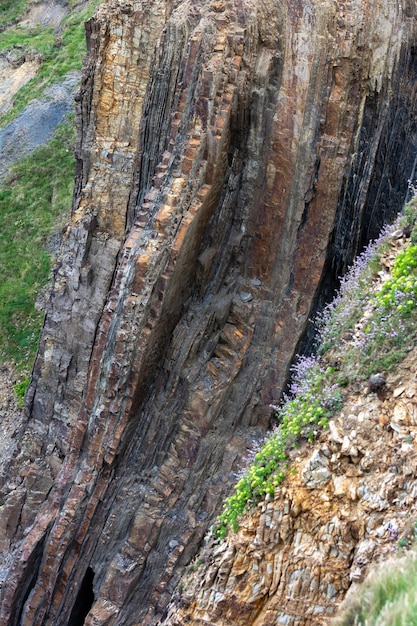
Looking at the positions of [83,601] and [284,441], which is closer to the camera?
[284,441]

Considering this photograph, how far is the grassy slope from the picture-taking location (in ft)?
64.8

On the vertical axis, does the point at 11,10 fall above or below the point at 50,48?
above

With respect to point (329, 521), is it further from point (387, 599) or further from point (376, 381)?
point (387, 599)

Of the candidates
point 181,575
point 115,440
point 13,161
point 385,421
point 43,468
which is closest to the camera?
point 385,421

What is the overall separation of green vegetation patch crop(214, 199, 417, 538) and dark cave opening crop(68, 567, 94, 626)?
358cm

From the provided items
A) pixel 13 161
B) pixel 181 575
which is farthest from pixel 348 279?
pixel 13 161

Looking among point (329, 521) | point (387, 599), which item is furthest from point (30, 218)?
point (387, 599)

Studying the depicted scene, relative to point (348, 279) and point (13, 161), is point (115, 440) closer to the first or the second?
point (348, 279)

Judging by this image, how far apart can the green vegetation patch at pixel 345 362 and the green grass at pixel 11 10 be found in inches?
1182

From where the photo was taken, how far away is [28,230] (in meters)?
21.6

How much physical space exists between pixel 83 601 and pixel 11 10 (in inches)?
1238

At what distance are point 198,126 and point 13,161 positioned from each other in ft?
47.8

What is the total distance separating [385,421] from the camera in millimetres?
7402

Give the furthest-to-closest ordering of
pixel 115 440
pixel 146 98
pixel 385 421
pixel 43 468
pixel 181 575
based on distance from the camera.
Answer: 1. pixel 43 468
2. pixel 146 98
3. pixel 115 440
4. pixel 181 575
5. pixel 385 421
